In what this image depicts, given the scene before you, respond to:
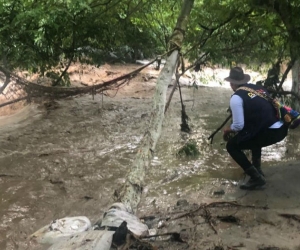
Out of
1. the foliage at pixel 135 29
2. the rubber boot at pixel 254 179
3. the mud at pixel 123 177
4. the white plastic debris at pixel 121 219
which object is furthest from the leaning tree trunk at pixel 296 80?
the white plastic debris at pixel 121 219

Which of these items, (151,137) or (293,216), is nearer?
(293,216)

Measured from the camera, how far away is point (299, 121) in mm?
4547

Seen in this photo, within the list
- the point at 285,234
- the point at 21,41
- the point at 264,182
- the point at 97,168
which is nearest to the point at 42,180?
the point at 97,168

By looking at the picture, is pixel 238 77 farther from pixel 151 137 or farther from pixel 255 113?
pixel 151 137

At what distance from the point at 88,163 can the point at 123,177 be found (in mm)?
896

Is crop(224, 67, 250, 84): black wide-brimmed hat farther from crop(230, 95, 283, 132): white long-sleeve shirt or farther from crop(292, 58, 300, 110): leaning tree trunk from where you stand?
crop(292, 58, 300, 110): leaning tree trunk

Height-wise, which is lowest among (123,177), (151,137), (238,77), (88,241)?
(123,177)

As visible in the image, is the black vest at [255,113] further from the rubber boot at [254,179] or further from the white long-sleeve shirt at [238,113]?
the rubber boot at [254,179]

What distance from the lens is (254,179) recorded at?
477cm

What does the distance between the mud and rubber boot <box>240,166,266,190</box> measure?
0.10 meters

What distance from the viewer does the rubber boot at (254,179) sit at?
15.5 ft

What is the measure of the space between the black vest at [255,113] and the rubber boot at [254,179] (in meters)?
0.48

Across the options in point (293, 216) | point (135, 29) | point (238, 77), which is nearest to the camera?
point (293, 216)

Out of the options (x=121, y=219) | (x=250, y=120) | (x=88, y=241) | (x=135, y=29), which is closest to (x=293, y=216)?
(x=250, y=120)
